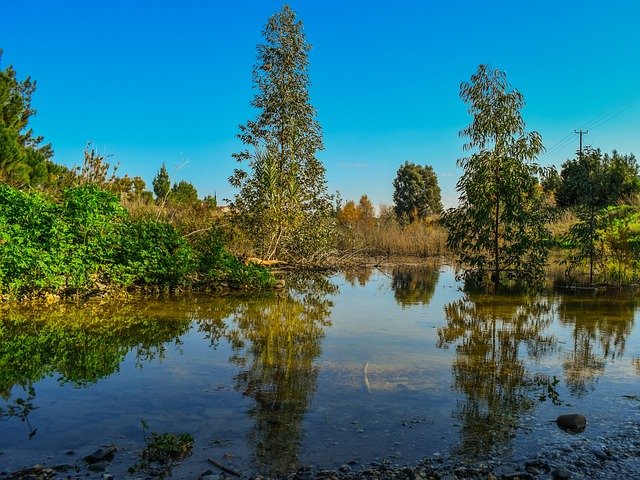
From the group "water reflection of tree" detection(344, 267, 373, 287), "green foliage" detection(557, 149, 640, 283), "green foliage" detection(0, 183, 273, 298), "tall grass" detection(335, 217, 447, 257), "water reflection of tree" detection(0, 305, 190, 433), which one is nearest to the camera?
"water reflection of tree" detection(0, 305, 190, 433)

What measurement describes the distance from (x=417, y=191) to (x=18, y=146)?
33559 mm

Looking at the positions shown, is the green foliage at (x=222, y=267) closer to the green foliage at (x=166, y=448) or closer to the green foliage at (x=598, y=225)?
the green foliage at (x=598, y=225)

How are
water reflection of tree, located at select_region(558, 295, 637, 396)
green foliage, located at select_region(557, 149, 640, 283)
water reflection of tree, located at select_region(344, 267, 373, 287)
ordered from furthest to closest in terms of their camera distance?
water reflection of tree, located at select_region(344, 267, 373, 287) < green foliage, located at select_region(557, 149, 640, 283) < water reflection of tree, located at select_region(558, 295, 637, 396)

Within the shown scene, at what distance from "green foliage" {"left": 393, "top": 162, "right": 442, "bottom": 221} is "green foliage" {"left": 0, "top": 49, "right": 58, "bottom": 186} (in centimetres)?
2945

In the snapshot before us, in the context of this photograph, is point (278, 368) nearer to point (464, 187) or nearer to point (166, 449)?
point (166, 449)

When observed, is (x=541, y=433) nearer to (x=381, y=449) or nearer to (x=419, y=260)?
(x=381, y=449)

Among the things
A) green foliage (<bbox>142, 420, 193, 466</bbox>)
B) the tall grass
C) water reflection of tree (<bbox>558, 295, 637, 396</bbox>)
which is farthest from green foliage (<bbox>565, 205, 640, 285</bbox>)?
the tall grass

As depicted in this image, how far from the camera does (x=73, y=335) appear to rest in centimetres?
742

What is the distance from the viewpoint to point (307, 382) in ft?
17.3

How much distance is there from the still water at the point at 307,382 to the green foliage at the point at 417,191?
122 feet

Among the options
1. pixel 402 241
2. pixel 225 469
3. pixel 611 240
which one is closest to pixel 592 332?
pixel 225 469

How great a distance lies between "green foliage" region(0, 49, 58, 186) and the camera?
20266mm

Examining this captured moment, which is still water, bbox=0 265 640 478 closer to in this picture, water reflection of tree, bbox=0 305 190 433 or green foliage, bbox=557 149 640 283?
water reflection of tree, bbox=0 305 190 433

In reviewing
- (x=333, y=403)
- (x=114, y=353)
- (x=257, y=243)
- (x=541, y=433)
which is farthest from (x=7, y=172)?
(x=541, y=433)
